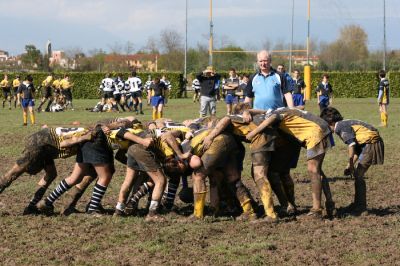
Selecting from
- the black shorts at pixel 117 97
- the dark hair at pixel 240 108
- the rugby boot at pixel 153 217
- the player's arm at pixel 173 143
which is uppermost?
the black shorts at pixel 117 97

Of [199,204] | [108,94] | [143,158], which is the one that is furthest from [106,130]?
[108,94]

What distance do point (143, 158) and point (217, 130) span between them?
3.39 feet

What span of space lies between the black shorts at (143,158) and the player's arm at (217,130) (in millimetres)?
704

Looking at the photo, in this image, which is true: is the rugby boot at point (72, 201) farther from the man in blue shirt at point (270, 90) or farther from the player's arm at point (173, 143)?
the man in blue shirt at point (270, 90)

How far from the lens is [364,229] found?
9242 millimetres

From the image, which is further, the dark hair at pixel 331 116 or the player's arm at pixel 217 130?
the dark hair at pixel 331 116

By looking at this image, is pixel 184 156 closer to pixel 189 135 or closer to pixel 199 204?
pixel 189 135

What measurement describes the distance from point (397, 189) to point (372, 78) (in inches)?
1684

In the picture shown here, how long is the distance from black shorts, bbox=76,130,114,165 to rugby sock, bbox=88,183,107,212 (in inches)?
13.4

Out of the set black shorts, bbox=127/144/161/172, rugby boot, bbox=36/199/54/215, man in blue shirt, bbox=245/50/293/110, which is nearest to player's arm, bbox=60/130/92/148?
black shorts, bbox=127/144/161/172

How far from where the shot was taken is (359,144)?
34.9 ft

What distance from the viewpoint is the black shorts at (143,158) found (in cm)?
986

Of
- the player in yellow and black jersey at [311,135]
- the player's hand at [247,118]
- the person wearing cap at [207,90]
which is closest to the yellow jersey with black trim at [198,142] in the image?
the player's hand at [247,118]

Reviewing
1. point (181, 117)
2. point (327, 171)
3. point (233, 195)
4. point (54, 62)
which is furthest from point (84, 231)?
point (54, 62)
